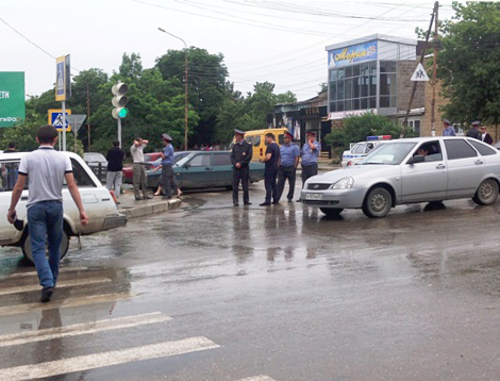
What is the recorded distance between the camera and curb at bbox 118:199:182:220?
596 inches

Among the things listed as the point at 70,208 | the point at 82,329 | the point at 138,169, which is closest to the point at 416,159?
the point at 70,208

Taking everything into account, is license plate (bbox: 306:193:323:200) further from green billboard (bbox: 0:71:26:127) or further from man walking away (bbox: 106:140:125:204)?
green billboard (bbox: 0:71:26:127)

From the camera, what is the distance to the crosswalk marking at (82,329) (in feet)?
17.3

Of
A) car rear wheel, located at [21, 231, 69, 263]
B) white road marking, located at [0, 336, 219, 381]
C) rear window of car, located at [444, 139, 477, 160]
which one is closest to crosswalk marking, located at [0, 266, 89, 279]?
car rear wheel, located at [21, 231, 69, 263]

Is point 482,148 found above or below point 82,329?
above

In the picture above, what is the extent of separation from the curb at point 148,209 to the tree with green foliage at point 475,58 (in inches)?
809

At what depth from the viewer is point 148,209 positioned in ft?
51.6

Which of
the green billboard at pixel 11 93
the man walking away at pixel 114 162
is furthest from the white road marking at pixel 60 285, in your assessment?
the green billboard at pixel 11 93

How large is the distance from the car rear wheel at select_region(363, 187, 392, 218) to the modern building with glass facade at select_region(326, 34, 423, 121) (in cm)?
3741

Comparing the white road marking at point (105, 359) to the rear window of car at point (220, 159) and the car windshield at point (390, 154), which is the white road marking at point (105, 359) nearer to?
the car windshield at point (390, 154)

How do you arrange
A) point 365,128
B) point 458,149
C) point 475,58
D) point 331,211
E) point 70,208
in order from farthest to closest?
point 365,128 < point 475,58 < point 458,149 < point 331,211 < point 70,208

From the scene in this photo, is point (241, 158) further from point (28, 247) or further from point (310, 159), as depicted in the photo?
point (28, 247)

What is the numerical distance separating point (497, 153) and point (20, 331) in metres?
11.3

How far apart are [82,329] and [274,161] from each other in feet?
35.0
